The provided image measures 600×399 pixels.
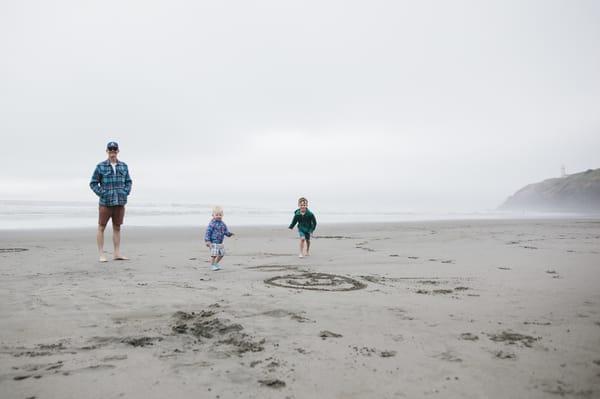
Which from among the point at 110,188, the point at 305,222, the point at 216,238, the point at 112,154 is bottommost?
the point at 216,238

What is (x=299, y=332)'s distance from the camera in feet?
11.8

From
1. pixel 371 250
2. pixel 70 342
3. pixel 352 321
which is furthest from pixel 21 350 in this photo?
pixel 371 250

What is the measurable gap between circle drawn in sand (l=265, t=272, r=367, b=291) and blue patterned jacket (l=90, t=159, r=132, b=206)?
162 inches

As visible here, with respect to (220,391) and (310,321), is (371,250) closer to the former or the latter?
(310,321)

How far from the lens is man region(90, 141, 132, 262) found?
8.14 meters

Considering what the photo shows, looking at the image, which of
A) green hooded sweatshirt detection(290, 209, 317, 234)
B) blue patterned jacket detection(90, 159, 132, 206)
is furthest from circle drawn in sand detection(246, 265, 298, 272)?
blue patterned jacket detection(90, 159, 132, 206)

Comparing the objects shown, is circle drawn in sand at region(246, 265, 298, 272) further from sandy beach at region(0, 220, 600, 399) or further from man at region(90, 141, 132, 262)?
man at region(90, 141, 132, 262)

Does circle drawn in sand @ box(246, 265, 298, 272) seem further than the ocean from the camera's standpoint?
No

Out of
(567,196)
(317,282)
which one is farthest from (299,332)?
(567,196)

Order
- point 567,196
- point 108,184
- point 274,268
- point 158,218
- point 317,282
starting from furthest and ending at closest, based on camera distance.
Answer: point 567,196 < point 158,218 < point 108,184 < point 274,268 < point 317,282

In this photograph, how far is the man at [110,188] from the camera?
814 cm

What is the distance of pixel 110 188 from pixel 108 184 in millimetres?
91

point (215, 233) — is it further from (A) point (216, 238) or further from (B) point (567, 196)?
(B) point (567, 196)

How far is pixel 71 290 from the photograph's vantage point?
17.3ft
